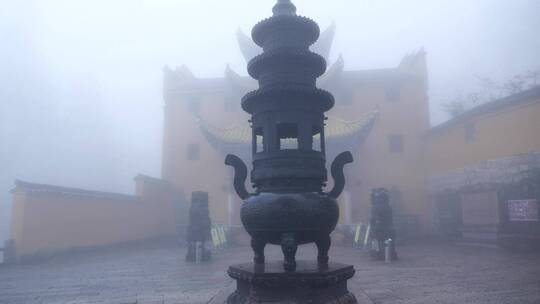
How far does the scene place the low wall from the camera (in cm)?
1209

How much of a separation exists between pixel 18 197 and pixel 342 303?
40.1 feet

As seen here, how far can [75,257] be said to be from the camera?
12.9 m

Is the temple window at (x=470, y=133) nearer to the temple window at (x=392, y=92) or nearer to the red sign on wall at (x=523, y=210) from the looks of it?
the red sign on wall at (x=523, y=210)

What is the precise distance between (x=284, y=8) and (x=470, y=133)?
14.6m

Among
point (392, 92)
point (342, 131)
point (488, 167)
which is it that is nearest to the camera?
point (488, 167)

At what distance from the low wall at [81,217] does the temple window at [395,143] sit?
497 inches

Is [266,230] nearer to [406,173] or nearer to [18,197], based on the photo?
[18,197]

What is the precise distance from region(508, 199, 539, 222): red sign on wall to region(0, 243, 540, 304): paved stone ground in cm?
257

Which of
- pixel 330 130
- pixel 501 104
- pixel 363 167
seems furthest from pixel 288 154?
pixel 363 167

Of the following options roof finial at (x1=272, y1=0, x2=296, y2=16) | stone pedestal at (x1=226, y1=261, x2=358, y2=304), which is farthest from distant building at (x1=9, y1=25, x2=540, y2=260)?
roof finial at (x1=272, y1=0, x2=296, y2=16)

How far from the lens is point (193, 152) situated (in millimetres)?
21469

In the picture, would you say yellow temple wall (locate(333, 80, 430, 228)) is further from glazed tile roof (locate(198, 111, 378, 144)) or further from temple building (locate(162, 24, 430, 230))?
glazed tile roof (locate(198, 111, 378, 144))

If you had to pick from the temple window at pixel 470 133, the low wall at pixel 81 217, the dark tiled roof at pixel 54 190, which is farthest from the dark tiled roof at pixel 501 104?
the dark tiled roof at pixel 54 190

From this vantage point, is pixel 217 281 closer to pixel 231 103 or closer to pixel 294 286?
pixel 294 286
